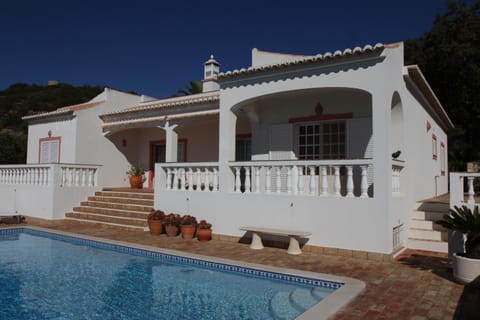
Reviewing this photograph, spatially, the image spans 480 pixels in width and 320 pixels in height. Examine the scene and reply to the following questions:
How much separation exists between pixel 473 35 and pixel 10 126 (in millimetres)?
46186

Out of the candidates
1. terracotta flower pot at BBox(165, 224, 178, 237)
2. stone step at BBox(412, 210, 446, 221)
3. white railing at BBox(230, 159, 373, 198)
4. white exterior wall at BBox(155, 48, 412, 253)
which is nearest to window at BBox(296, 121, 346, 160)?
white railing at BBox(230, 159, 373, 198)

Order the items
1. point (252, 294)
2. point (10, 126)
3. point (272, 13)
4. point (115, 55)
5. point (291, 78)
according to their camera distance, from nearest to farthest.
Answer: point (252, 294), point (291, 78), point (272, 13), point (115, 55), point (10, 126)

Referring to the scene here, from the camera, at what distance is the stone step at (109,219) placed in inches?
464

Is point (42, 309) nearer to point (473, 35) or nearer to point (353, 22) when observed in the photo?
point (353, 22)

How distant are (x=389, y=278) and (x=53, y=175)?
484 inches

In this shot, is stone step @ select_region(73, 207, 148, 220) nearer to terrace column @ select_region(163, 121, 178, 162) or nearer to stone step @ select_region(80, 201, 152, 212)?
stone step @ select_region(80, 201, 152, 212)

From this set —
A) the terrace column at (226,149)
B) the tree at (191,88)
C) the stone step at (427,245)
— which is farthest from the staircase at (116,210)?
the tree at (191,88)

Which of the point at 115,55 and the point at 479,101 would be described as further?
the point at 115,55

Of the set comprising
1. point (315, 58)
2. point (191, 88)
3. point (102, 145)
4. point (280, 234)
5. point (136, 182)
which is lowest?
point (280, 234)

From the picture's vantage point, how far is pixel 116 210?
42.4ft

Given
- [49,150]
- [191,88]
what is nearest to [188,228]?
[49,150]

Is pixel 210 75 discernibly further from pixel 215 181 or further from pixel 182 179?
pixel 215 181

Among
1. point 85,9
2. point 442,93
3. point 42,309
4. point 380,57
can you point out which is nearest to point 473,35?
point 442,93

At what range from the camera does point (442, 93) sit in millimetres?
22281
